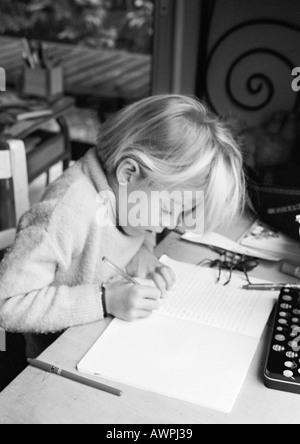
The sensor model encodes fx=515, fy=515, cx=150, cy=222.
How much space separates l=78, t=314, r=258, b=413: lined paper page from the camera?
2.37 ft

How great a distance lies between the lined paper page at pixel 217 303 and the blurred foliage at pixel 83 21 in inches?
132

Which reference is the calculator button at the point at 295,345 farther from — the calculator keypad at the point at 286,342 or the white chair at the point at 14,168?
the white chair at the point at 14,168

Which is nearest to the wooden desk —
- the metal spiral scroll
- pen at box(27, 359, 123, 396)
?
pen at box(27, 359, 123, 396)

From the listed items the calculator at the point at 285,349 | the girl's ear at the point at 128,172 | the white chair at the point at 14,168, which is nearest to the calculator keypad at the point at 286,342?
the calculator at the point at 285,349

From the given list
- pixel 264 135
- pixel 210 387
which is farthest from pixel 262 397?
pixel 264 135

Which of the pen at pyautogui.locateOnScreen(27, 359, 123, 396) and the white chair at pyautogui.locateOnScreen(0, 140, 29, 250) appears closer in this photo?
the pen at pyautogui.locateOnScreen(27, 359, 123, 396)

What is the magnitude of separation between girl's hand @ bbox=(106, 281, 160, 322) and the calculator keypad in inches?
8.4

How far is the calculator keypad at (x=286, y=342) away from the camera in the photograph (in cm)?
73

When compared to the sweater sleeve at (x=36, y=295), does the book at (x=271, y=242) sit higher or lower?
lower

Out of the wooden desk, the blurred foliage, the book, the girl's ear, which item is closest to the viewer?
the wooden desk

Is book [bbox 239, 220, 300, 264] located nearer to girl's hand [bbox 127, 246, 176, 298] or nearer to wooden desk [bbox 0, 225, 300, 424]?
girl's hand [bbox 127, 246, 176, 298]
